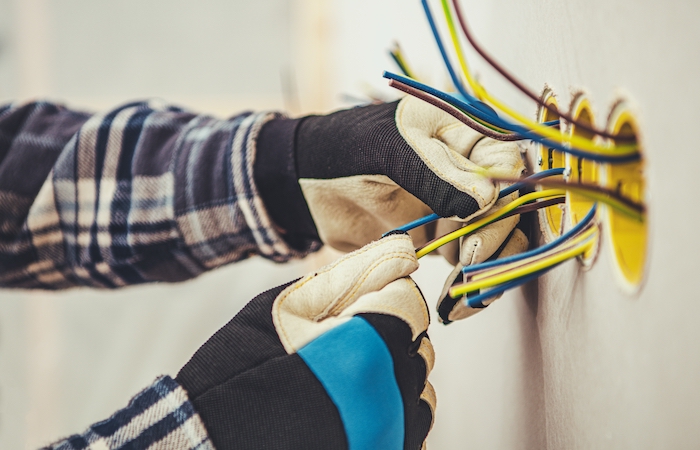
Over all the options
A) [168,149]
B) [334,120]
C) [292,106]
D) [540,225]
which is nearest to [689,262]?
[540,225]

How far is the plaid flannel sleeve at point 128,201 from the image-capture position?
0.51 metres

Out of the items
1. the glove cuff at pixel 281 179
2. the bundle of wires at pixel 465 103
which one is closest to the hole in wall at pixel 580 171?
the bundle of wires at pixel 465 103

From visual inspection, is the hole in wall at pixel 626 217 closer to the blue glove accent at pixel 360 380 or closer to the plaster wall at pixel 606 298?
the plaster wall at pixel 606 298

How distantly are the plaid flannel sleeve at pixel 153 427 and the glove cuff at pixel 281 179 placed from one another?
0.71ft

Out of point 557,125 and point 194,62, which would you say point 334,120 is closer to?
point 557,125

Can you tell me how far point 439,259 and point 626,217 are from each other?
0.31 m

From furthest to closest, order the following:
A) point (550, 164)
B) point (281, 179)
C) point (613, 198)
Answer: point (281, 179) → point (550, 164) → point (613, 198)

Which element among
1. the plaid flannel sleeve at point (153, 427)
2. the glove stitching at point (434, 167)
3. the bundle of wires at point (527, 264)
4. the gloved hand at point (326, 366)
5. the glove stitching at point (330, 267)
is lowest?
the plaid flannel sleeve at point (153, 427)

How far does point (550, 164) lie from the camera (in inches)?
13.6

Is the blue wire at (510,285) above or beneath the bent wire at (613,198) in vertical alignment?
beneath

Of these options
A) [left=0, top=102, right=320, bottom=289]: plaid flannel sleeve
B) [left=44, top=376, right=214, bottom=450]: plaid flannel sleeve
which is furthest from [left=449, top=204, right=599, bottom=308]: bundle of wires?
[left=0, top=102, right=320, bottom=289]: plaid flannel sleeve

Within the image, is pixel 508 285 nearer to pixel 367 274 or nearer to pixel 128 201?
pixel 367 274

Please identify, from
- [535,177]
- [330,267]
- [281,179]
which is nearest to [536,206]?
[535,177]

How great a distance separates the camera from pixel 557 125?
1.06ft
